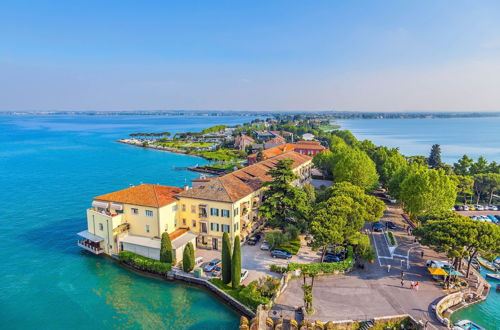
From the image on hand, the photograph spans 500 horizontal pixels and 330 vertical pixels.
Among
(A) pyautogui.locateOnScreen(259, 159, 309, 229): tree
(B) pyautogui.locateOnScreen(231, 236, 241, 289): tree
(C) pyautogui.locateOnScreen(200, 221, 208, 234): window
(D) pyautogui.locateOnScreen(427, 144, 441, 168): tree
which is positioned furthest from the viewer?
(D) pyautogui.locateOnScreen(427, 144, 441, 168): tree

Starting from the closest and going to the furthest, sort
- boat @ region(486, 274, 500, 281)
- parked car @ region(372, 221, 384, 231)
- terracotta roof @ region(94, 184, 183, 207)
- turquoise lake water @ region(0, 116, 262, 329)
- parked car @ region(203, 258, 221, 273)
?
1. turquoise lake water @ region(0, 116, 262, 329)
2. parked car @ region(203, 258, 221, 273)
3. boat @ region(486, 274, 500, 281)
4. terracotta roof @ region(94, 184, 183, 207)
5. parked car @ region(372, 221, 384, 231)

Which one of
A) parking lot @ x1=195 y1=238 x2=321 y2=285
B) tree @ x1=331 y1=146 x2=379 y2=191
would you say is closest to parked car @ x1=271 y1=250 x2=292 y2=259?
parking lot @ x1=195 y1=238 x2=321 y2=285

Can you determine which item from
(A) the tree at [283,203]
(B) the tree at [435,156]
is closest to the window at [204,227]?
(A) the tree at [283,203]

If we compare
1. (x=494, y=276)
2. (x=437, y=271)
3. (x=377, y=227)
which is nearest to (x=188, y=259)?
(x=437, y=271)

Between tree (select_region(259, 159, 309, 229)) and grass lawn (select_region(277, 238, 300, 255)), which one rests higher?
tree (select_region(259, 159, 309, 229))

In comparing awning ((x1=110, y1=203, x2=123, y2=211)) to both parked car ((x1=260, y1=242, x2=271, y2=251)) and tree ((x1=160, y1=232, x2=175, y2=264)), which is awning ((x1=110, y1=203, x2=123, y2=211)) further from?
parked car ((x1=260, y1=242, x2=271, y2=251))

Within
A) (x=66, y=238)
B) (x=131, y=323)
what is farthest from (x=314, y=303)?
(x=66, y=238)

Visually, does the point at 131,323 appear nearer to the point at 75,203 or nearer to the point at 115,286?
the point at 115,286

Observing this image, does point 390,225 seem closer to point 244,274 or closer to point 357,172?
point 357,172

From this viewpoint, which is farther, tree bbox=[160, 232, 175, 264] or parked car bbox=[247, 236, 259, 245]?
parked car bbox=[247, 236, 259, 245]
